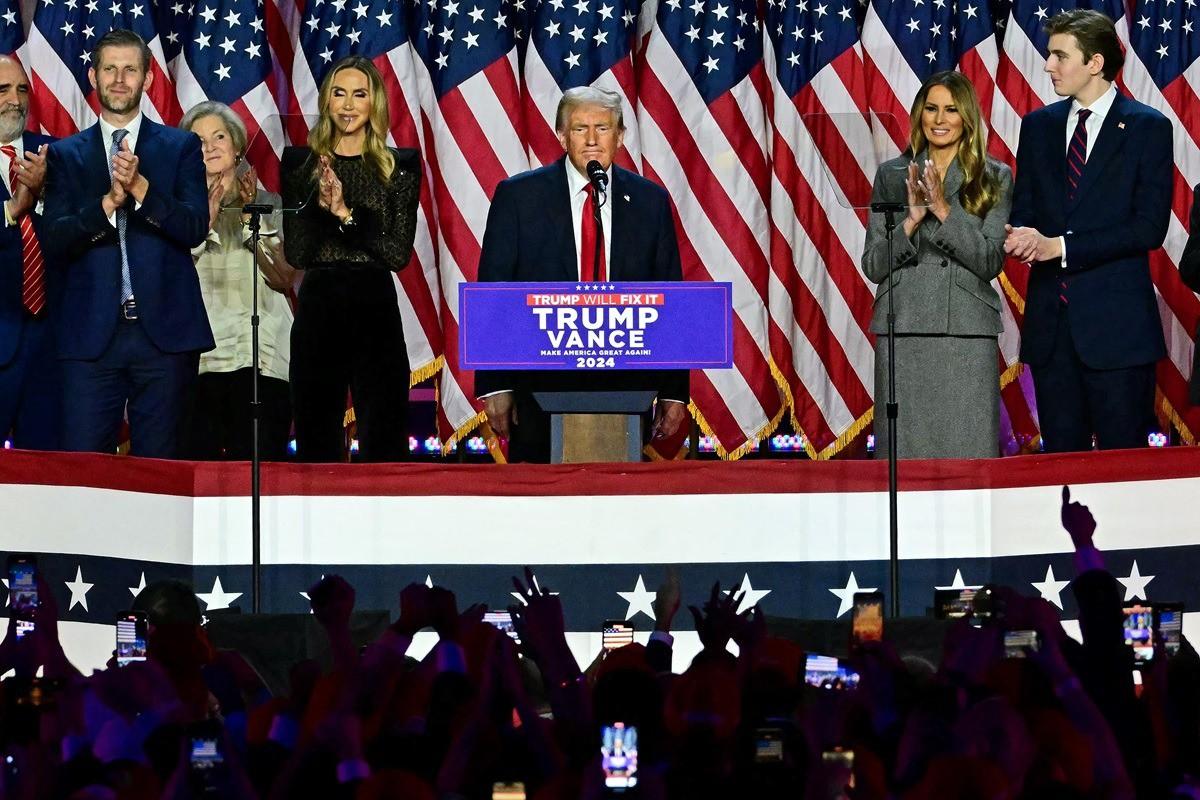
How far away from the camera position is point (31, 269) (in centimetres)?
604

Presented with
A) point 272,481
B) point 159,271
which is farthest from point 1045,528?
point 159,271

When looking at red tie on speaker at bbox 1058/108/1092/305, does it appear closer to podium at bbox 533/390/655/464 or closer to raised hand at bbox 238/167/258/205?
podium at bbox 533/390/655/464

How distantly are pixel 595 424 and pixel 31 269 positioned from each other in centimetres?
191

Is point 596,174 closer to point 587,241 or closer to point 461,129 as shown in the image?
point 587,241

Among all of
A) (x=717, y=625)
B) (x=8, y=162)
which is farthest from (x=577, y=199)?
(x=717, y=625)

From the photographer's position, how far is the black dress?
569 centimetres

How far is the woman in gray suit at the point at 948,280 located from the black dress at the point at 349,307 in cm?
145

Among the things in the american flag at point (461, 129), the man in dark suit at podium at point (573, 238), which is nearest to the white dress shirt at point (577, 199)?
the man in dark suit at podium at point (573, 238)

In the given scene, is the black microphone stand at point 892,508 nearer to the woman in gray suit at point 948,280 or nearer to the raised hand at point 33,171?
the woman in gray suit at point 948,280

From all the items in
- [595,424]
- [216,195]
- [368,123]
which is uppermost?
[368,123]

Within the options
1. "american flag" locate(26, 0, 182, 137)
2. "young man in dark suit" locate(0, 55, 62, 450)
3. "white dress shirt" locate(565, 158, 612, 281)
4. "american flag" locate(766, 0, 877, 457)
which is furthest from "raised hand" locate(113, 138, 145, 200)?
"american flag" locate(766, 0, 877, 457)

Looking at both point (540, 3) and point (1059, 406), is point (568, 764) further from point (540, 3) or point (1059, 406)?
point (540, 3)

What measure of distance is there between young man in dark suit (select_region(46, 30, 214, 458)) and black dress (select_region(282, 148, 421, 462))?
29cm

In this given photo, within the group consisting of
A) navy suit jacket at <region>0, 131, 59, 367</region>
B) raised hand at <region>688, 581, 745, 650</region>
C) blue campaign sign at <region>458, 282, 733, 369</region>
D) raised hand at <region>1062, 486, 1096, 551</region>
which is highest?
navy suit jacket at <region>0, 131, 59, 367</region>
